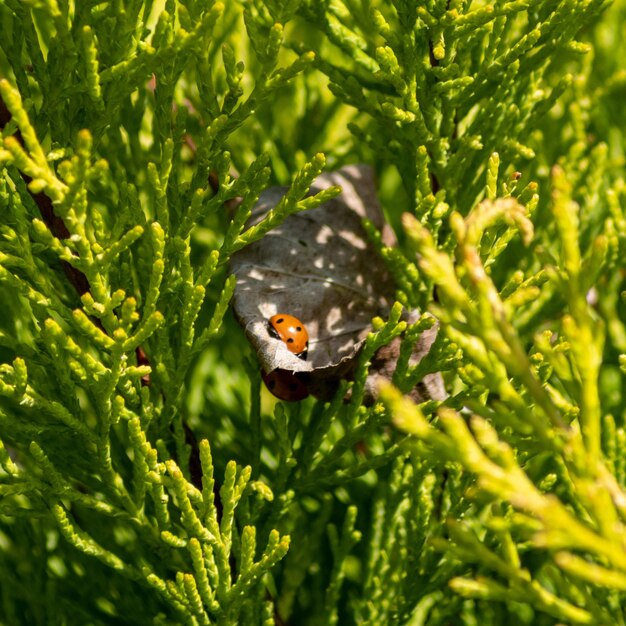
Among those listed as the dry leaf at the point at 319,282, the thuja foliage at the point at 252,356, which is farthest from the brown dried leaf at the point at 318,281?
the thuja foliage at the point at 252,356

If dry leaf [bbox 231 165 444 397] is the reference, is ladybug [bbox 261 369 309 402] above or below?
below

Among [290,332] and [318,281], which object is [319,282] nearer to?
[318,281]

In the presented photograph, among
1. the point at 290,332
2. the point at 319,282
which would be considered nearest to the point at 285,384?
the point at 290,332

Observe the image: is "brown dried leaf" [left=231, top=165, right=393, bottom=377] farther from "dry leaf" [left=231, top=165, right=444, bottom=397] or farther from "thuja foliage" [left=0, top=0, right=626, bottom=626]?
"thuja foliage" [left=0, top=0, right=626, bottom=626]

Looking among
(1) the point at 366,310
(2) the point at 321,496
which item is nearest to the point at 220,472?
(2) the point at 321,496

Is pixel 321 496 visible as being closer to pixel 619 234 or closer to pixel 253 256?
pixel 253 256

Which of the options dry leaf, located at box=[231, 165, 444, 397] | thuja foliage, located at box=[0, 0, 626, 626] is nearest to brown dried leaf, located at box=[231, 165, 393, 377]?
dry leaf, located at box=[231, 165, 444, 397]
